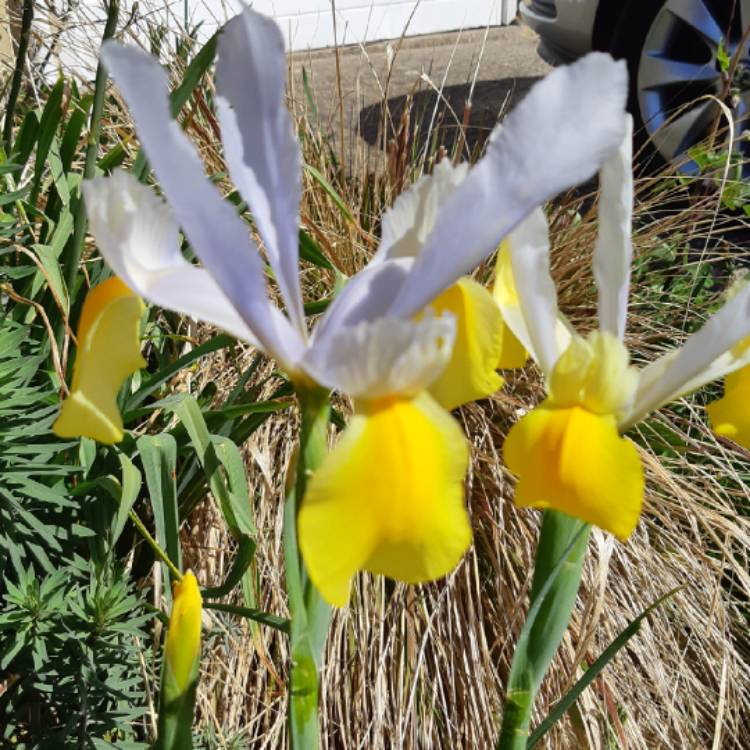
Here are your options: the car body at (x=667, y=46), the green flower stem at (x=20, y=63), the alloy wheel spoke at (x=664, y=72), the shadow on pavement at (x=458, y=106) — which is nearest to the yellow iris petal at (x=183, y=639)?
the green flower stem at (x=20, y=63)

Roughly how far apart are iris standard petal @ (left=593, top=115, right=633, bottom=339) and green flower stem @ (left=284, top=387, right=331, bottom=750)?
0.84 ft

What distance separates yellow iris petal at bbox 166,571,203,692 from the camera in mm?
733

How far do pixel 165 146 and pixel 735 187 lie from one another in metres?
1.65

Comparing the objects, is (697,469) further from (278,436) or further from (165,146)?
(165,146)

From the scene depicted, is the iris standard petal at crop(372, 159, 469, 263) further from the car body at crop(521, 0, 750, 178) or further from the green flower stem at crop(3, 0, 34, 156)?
the car body at crop(521, 0, 750, 178)

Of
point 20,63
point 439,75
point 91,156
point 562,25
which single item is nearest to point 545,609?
point 91,156

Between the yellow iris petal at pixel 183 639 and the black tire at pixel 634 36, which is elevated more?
the black tire at pixel 634 36

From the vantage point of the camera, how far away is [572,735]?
1539 mm

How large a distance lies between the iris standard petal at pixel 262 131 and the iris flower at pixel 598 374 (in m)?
0.16

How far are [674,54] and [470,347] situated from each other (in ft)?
8.91

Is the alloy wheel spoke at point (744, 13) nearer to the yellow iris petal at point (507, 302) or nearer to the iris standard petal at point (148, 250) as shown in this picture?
the yellow iris petal at point (507, 302)

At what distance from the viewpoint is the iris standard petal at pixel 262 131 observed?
24.7 inches

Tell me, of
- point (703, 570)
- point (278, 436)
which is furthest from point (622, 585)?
point (278, 436)

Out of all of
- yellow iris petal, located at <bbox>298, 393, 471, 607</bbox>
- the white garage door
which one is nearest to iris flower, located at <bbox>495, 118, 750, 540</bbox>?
yellow iris petal, located at <bbox>298, 393, 471, 607</bbox>
